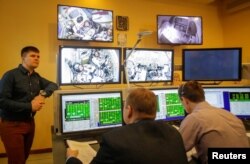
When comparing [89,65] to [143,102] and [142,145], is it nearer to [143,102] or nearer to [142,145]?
[143,102]

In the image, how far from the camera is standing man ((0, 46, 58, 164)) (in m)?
2.37

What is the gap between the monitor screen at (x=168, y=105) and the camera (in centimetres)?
246

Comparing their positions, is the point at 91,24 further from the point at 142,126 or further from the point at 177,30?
the point at 142,126

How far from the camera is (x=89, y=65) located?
9.18 feet

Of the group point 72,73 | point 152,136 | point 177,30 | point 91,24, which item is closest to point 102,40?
point 91,24

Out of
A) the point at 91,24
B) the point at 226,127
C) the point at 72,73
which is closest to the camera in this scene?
the point at 226,127

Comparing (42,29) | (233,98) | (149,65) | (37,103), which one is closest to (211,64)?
(233,98)

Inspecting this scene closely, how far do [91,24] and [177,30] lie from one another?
146 centimetres

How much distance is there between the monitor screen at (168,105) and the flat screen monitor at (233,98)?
1.15 feet

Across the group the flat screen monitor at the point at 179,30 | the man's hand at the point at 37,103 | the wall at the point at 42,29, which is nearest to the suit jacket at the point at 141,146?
the man's hand at the point at 37,103

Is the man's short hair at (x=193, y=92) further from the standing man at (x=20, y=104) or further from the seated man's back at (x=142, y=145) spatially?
the standing man at (x=20, y=104)

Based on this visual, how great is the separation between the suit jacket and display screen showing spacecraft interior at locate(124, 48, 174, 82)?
4.94ft

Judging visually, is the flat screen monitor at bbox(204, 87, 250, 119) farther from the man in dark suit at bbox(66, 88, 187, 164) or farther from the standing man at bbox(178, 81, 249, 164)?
the man in dark suit at bbox(66, 88, 187, 164)

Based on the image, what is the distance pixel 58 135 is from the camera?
2062 millimetres
